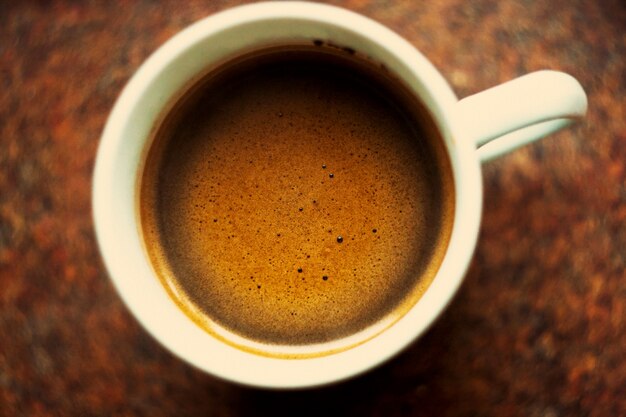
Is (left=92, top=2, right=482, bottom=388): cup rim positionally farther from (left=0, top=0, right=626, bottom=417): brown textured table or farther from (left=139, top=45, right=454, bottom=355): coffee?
(left=0, top=0, right=626, bottom=417): brown textured table

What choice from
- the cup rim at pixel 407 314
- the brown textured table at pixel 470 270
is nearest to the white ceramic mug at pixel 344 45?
the cup rim at pixel 407 314

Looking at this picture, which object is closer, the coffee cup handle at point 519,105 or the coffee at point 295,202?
the coffee cup handle at point 519,105

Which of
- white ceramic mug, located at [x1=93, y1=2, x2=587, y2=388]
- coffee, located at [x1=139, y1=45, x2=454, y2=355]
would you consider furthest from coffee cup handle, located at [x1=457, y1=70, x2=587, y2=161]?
coffee, located at [x1=139, y1=45, x2=454, y2=355]

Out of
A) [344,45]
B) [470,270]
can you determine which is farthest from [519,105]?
[470,270]

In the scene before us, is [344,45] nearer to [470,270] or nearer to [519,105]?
[519,105]

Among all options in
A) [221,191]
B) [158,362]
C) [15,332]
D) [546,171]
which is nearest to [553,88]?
[546,171]

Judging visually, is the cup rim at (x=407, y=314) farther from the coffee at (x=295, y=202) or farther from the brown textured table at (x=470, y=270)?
the brown textured table at (x=470, y=270)
